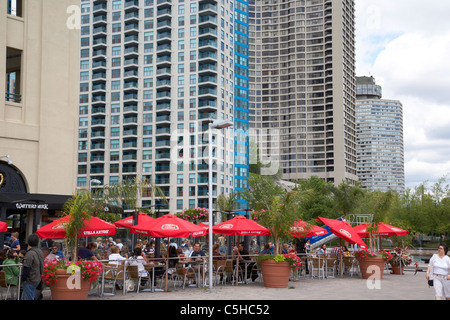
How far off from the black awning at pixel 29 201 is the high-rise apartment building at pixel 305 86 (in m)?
114

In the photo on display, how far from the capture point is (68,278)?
12.5 m

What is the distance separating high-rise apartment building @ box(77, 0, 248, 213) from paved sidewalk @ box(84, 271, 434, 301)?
71441mm

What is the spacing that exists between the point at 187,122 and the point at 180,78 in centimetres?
937

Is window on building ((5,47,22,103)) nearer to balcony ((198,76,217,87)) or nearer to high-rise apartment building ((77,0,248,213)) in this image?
high-rise apartment building ((77,0,248,213))

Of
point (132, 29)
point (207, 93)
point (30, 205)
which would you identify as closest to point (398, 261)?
point (30, 205)

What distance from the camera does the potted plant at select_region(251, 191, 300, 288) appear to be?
1661cm

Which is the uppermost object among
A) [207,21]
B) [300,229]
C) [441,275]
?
[207,21]

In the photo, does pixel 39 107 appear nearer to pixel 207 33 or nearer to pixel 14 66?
pixel 14 66

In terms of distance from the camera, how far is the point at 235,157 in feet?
312

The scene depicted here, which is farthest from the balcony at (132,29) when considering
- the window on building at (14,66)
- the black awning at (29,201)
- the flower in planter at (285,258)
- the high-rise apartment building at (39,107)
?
the flower in planter at (285,258)

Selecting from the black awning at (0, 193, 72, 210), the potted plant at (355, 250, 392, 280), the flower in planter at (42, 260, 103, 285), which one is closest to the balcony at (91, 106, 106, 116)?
the black awning at (0, 193, 72, 210)

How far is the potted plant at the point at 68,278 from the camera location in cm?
1243

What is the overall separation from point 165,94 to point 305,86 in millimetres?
55655
